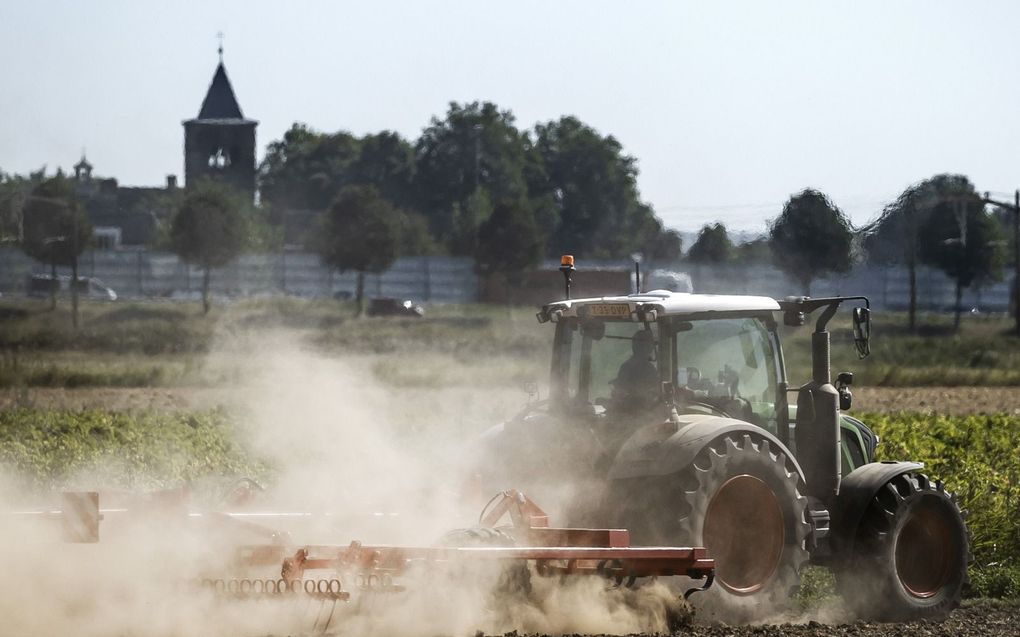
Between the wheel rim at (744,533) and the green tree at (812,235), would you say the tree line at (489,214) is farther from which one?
the wheel rim at (744,533)

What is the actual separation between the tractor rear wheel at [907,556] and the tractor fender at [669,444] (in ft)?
4.27

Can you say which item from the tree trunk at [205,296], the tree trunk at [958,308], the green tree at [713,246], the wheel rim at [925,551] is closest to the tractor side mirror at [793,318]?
the wheel rim at [925,551]

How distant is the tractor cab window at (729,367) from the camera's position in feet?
31.6

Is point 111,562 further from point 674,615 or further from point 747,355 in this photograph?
point 747,355

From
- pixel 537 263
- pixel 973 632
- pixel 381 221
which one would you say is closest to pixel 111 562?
pixel 973 632

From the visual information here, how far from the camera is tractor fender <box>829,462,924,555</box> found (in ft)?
33.3

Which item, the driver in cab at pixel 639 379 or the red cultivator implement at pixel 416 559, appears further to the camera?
the driver in cab at pixel 639 379

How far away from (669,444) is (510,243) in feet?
175

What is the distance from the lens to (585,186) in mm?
89812

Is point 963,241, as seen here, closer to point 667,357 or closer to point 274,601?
point 667,357

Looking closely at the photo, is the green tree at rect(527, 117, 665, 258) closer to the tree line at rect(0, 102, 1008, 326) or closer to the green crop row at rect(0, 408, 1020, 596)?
the tree line at rect(0, 102, 1008, 326)

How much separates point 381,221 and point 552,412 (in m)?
55.7

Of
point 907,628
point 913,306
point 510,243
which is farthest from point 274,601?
point 510,243

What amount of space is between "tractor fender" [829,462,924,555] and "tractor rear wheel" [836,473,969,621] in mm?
75
